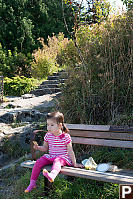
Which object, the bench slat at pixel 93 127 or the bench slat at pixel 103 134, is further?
the bench slat at pixel 93 127

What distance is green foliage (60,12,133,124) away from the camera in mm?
→ 3943

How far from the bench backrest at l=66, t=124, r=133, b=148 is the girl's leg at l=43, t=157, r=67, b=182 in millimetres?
527

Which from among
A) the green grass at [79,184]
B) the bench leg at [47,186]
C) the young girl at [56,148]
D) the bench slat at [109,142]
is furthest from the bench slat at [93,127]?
the bench leg at [47,186]

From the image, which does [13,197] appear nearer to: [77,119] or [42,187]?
[42,187]

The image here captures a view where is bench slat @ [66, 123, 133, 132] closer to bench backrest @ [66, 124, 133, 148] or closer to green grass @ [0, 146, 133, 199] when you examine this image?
→ bench backrest @ [66, 124, 133, 148]

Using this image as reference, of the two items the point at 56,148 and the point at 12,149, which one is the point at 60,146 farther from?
the point at 12,149

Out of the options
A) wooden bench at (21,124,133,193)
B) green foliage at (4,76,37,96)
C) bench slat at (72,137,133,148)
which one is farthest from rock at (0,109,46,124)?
green foliage at (4,76,37,96)

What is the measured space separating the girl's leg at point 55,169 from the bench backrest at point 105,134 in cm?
53

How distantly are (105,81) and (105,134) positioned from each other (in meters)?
1.23

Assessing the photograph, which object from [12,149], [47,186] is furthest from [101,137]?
[12,149]

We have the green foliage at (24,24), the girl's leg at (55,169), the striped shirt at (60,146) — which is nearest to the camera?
the girl's leg at (55,169)

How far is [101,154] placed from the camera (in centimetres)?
351

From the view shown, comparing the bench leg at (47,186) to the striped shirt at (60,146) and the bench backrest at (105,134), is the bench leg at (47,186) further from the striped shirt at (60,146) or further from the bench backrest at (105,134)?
the bench backrest at (105,134)

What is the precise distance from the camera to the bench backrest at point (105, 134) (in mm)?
2992
